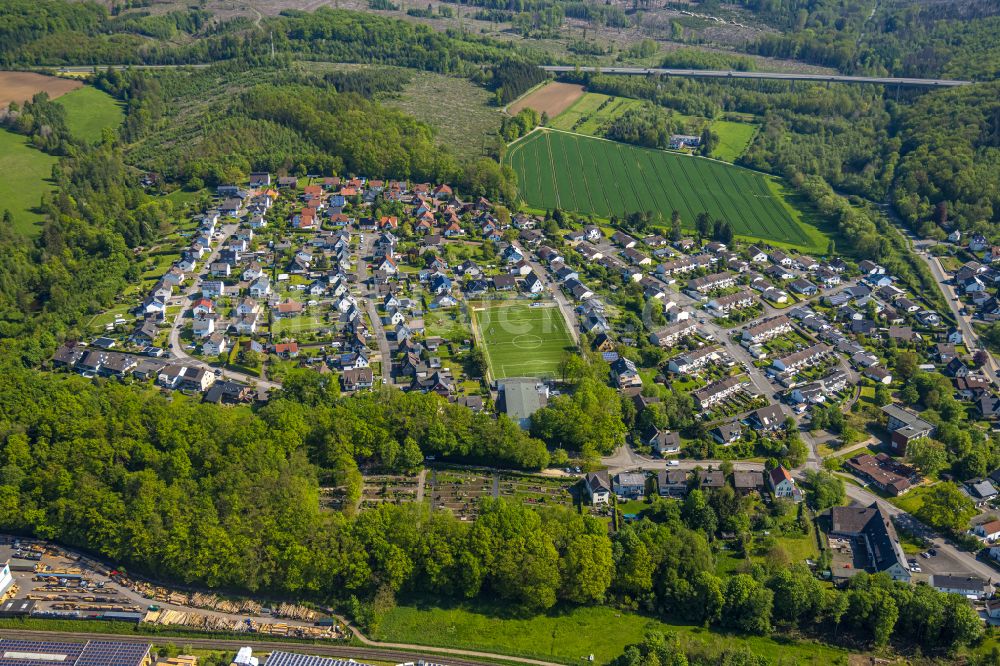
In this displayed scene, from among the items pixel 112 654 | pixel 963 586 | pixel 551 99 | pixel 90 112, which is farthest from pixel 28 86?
pixel 963 586

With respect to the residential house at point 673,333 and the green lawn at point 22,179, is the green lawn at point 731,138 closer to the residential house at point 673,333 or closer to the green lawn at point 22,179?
the residential house at point 673,333

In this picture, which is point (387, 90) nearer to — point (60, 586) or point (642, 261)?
point (642, 261)

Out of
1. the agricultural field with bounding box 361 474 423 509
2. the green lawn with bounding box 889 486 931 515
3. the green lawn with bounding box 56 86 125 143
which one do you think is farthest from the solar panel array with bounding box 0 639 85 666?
the green lawn with bounding box 56 86 125 143

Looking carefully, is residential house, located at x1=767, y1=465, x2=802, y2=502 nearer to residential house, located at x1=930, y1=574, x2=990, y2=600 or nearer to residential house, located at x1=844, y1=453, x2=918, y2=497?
residential house, located at x1=844, y1=453, x2=918, y2=497

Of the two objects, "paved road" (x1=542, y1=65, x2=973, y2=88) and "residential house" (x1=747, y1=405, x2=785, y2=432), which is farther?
"paved road" (x1=542, y1=65, x2=973, y2=88)

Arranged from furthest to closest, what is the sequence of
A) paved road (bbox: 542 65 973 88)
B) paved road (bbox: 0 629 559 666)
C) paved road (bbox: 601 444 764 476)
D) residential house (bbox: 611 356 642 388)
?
paved road (bbox: 542 65 973 88) → residential house (bbox: 611 356 642 388) → paved road (bbox: 601 444 764 476) → paved road (bbox: 0 629 559 666)

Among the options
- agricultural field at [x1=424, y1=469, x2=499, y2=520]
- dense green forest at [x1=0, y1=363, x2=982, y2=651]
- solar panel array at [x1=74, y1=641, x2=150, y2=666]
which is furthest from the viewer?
agricultural field at [x1=424, y1=469, x2=499, y2=520]

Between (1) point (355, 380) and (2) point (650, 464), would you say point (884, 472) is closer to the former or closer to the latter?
(2) point (650, 464)

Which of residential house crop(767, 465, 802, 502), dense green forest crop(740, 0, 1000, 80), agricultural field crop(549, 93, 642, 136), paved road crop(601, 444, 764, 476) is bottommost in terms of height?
paved road crop(601, 444, 764, 476)
